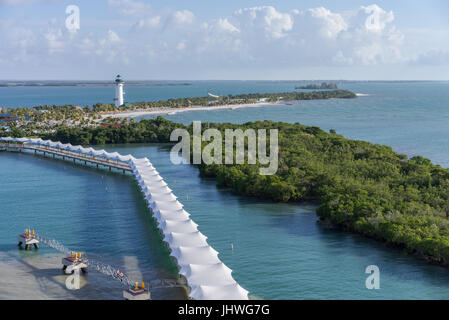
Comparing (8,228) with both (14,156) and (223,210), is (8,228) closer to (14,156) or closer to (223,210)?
(223,210)

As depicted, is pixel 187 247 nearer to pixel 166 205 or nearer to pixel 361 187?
pixel 166 205

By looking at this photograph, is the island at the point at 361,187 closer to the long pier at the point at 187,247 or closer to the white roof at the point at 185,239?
the long pier at the point at 187,247

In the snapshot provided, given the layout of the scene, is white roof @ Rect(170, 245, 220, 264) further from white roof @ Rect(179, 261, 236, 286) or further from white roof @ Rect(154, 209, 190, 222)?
white roof @ Rect(154, 209, 190, 222)

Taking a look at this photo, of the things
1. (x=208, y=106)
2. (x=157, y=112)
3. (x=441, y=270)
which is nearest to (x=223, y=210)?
(x=441, y=270)
